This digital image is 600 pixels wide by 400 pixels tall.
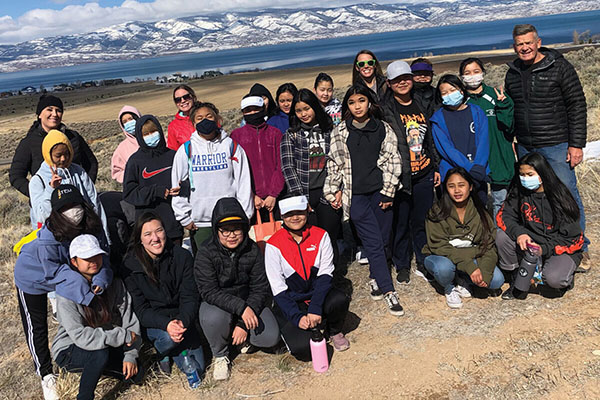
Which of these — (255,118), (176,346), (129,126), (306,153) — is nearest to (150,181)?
(129,126)

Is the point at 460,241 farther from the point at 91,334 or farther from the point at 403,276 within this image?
the point at 91,334

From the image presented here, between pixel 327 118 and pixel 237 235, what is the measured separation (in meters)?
1.58

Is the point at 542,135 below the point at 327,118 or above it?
below

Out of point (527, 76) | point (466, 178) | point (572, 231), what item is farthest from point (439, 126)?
point (572, 231)

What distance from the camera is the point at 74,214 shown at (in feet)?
11.6

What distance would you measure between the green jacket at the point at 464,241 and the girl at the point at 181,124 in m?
2.89

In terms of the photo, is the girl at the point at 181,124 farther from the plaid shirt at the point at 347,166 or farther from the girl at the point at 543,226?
the girl at the point at 543,226

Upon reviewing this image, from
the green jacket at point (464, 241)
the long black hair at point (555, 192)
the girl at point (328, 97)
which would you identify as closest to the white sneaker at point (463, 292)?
the green jacket at point (464, 241)

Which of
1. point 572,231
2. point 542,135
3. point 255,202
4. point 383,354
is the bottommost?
point 383,354

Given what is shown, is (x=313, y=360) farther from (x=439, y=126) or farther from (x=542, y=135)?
(x=542, y=135)

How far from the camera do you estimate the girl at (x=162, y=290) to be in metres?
3.68

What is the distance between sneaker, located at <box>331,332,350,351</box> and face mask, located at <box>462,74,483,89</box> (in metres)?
2.70

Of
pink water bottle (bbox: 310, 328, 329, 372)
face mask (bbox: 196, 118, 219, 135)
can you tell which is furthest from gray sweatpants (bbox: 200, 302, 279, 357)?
face mask (bbox: 196, 118, 219, 135)

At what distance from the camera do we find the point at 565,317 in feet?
13.0
